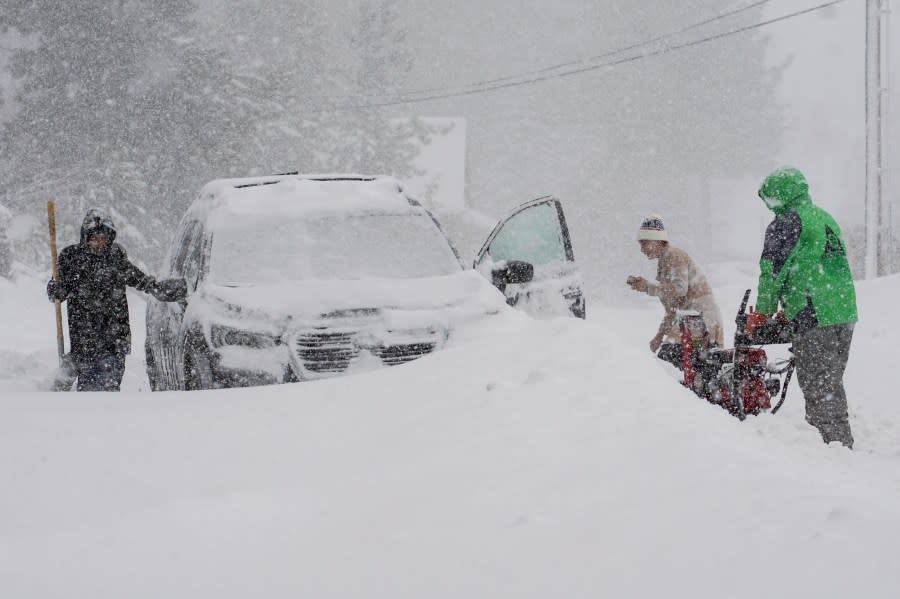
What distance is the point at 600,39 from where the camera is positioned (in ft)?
221

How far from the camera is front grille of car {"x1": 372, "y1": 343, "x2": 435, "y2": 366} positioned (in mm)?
5633

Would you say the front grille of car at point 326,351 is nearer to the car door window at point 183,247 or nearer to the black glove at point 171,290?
the black glove at point 171,290

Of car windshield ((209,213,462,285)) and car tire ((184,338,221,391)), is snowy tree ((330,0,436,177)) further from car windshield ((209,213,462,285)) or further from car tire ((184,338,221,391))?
car tire ((184,338,221,391))

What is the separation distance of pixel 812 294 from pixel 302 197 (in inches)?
132

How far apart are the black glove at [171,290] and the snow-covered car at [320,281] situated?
90 mm

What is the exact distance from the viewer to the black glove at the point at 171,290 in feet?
19.6

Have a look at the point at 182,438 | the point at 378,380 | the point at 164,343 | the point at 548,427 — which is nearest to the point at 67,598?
the point at 182,438

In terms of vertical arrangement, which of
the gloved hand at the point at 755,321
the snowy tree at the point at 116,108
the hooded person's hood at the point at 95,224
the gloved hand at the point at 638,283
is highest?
the snowy tree at the point at 116,108

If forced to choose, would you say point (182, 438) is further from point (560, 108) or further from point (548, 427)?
point (560, 108)

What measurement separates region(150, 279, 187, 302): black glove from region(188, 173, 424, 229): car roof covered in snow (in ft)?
2.37

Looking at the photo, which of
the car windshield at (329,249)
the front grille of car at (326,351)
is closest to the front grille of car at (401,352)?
the front grille of car at (326,351)

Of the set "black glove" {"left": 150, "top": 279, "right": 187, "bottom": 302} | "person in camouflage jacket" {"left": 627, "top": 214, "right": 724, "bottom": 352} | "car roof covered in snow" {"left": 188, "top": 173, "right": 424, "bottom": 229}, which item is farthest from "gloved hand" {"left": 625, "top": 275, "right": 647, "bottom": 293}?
"black glove" {"left": 150, "top": 279, "right": 187, "bottom": 302}

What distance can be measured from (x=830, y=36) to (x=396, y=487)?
143599 mm

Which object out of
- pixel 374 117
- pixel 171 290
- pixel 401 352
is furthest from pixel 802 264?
pixel 374 117
